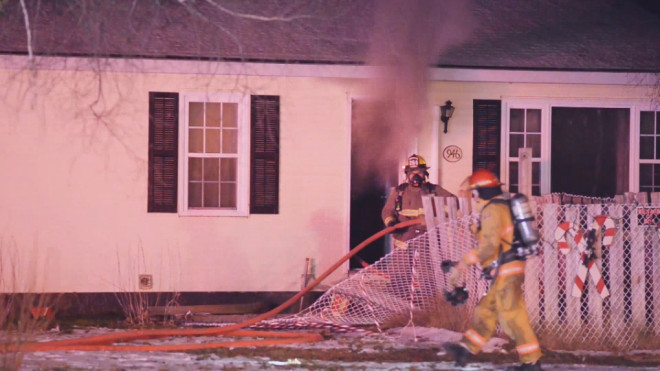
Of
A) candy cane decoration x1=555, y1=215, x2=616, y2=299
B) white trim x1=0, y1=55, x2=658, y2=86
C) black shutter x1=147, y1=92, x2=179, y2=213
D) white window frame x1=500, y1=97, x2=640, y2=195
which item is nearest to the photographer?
candy cane decoration x1=555, y1=215, x2=616, y2=299

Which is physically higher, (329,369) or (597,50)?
(597,50)

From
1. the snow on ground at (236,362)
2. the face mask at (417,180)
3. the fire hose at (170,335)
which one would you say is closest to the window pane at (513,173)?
the face mask at (417,180)

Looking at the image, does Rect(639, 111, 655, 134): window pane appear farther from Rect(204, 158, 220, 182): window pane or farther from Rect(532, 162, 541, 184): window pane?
Rect(204, 158, 220, 182): window pane

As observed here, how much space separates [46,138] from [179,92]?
5.49 feet

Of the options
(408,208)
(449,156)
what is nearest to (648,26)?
(449,156)

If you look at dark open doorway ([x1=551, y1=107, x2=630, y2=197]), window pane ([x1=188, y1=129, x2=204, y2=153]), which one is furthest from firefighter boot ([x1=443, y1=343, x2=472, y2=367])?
dark open doorway ([x1=551, y1=107, x2=630, y2=197])

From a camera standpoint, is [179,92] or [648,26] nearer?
[179,92]

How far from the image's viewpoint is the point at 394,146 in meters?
12.6

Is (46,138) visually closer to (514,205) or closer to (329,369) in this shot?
(329,369)

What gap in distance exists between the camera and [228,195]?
11.9 m

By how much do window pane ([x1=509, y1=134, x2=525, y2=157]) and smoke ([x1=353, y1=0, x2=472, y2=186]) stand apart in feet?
3.83

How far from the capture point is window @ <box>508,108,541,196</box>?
12.4 meters

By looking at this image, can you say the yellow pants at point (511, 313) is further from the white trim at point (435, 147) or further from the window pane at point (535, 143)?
the window pane at point (535, 143)

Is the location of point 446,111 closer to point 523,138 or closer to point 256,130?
point 523,138
